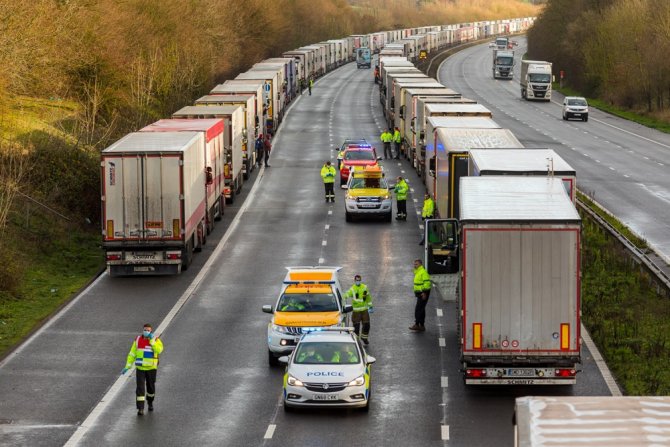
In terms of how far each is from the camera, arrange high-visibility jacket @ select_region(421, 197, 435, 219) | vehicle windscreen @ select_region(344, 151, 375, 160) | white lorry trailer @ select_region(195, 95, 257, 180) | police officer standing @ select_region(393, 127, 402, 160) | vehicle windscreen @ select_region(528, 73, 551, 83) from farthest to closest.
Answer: vehicle windscreen @ select_region(528, 73, 551, 83) → police officer standing @ select_region(393, 127, 402, 160) → vehicle windscreen @ select_region(344, 151, 375, 160) → white lorry trailer @ select_region(195, 95, 257, 180) → high-visibility jacket @ select_region(421, 197, 435, 219)

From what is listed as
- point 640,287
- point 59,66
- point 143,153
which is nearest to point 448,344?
point 640,287

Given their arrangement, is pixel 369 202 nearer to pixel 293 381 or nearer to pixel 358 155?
pixel 358 155

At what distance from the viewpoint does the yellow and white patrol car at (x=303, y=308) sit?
24.9 metres

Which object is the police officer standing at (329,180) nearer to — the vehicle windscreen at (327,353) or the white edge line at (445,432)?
the vehicle windscreen at (327,353)

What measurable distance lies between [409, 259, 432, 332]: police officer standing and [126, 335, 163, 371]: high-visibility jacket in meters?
7.73

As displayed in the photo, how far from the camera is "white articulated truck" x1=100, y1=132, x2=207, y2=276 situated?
33.9 m

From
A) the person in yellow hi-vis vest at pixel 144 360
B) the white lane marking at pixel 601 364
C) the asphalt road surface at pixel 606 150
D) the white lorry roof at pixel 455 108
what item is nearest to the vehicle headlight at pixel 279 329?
the person in yellow hi-vis vest at pixel 144 360

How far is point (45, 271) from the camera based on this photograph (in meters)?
35.5

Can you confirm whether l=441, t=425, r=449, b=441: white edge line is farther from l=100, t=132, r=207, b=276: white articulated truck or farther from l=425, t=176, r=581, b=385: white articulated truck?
l=100, t=132, r=207, b=276: white articulated truck

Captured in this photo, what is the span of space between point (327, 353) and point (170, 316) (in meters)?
8.91

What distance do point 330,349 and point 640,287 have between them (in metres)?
12.0

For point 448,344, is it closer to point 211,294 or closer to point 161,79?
point 211,294

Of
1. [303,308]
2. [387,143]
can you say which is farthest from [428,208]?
[387,143]

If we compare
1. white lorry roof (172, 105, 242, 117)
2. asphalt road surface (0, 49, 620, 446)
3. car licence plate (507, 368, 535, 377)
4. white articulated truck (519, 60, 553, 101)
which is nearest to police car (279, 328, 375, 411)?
asphalt road surface (0, 49, 620, 446)
